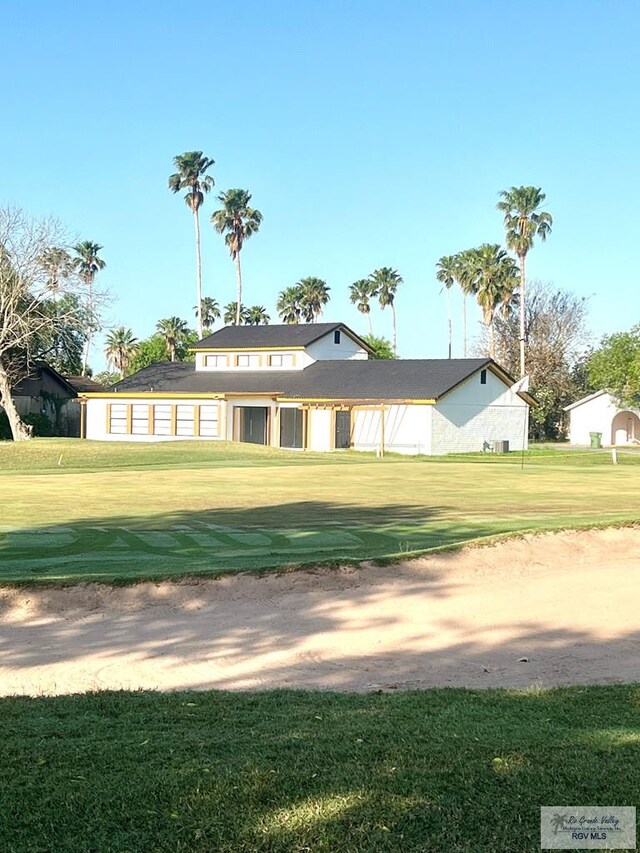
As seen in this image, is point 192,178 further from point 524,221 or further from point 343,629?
point 343,629

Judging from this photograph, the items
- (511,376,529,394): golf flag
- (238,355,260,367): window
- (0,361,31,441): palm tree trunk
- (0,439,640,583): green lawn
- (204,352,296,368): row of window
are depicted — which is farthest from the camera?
(238,355,260,367): window

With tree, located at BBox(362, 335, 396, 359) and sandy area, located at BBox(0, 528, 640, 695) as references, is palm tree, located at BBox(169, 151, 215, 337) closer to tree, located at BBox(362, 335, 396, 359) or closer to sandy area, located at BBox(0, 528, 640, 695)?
tree, located at BBox(362, 335, 396, 359)

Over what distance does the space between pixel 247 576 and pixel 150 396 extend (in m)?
54.7

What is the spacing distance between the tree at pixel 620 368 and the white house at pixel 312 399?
40.6 feet

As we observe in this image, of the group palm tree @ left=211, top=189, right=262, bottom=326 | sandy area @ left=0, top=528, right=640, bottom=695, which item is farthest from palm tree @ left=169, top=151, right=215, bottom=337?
sandy area @ left=0, top=528, right=640, bottom=695

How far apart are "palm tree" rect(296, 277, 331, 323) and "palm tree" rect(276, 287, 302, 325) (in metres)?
0.33

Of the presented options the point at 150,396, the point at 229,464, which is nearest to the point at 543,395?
the point at 150,396

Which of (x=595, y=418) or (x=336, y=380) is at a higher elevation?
(x=336, y=380)

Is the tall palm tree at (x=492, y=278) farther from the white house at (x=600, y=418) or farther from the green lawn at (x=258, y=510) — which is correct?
the green lawn at (x=258, y=510)

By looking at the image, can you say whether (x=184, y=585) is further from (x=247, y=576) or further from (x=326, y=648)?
(x=326, y=648)

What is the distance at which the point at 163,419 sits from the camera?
66.2 m

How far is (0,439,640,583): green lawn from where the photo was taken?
1470cm

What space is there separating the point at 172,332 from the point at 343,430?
43.9 m

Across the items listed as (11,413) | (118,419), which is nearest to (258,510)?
(11,413)
